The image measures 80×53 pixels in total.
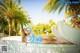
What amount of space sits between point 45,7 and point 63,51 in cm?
93

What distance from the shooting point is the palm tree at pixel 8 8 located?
4.81 meters

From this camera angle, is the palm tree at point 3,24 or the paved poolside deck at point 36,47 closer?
the paved poolside deck at point 36,47

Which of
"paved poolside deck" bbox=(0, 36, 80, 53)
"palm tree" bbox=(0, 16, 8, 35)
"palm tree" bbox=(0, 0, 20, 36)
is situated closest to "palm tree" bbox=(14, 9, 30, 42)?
"palm tree" bbox=(0, 0, 20, 36)

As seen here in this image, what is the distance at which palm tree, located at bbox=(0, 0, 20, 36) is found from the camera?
4812 mm

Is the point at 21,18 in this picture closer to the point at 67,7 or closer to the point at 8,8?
the point at 8,8

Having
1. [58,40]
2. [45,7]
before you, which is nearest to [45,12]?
[45,7]

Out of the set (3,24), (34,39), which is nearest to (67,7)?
(34,39)

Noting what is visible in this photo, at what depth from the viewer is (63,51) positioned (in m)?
4.67

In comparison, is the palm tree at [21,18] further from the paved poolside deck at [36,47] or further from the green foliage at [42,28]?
the paved poolside deck at [36,47]

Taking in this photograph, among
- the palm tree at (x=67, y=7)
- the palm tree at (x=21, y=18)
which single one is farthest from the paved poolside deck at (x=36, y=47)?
the palm tree at (x=67, y=7)

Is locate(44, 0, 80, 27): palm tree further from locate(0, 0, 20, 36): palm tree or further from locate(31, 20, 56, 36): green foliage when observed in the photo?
locate(0, 0, 20, 36): palm tree

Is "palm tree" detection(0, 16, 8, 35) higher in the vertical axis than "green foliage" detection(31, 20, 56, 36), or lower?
higher

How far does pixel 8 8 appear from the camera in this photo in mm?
4863

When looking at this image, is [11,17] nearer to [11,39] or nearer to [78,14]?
[11,39]
